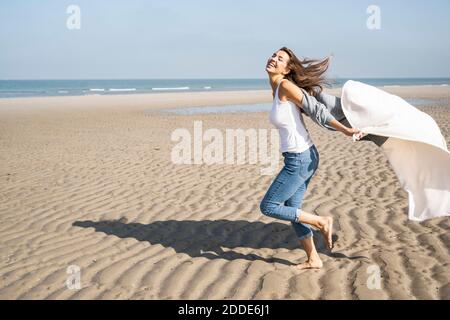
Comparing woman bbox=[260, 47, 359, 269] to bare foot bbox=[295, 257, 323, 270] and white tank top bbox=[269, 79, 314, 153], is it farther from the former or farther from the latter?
bare foot bbox=[295, 257, 323, 270]

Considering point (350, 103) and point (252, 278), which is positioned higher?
point (350, 103)

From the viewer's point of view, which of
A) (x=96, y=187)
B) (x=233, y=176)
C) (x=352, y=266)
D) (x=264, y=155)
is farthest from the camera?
(x=264, y=155)

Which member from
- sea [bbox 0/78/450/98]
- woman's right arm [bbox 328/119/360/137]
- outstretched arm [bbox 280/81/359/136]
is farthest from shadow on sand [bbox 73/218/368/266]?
sea [bbox 0/78/450/98]

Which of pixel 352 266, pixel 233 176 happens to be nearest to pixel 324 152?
pixel 233 176

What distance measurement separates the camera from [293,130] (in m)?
3.88

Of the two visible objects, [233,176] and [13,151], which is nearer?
[233,176]

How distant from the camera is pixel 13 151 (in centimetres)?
1161

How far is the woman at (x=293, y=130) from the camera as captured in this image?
3.84m

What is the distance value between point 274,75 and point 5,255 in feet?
11.1

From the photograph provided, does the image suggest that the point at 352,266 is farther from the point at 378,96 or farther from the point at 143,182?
the point at 143,182

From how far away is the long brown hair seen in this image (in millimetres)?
4000

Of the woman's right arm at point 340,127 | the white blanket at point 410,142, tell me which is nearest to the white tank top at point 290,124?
the woman's right arm at point 340,127

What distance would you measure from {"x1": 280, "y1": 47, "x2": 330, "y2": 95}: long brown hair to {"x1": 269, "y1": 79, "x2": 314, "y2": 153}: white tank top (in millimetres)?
274
